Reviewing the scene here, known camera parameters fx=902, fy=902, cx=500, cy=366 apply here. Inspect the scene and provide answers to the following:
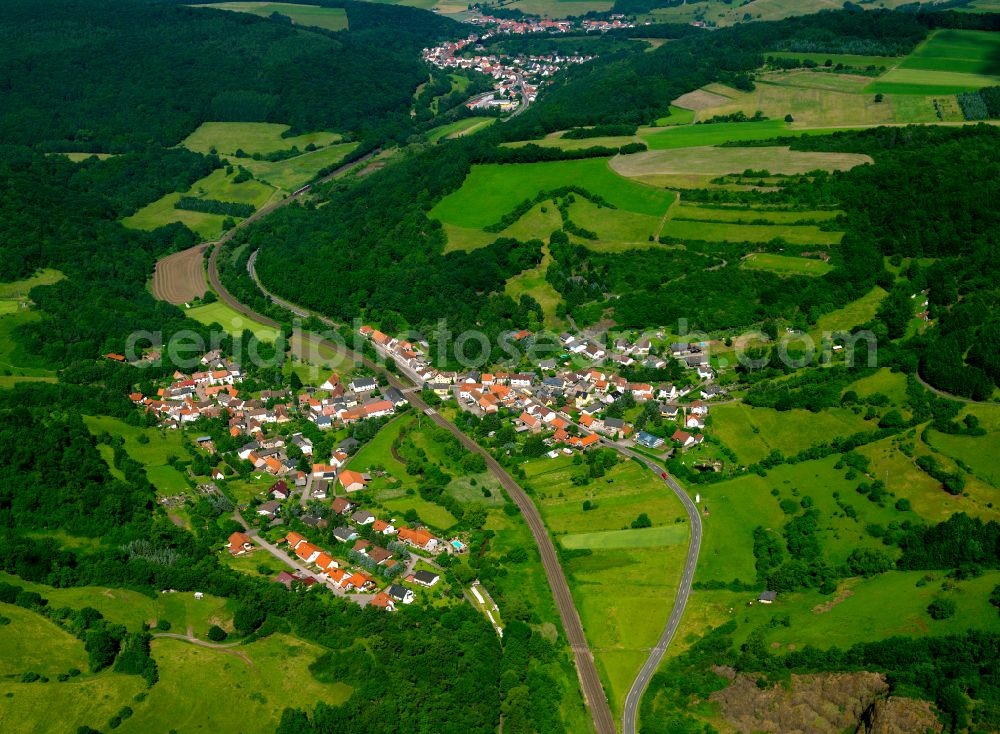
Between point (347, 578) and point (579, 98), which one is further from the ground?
point (579, 98)

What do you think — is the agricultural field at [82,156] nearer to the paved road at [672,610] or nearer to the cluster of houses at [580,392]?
the cluster of houses at [580,392]

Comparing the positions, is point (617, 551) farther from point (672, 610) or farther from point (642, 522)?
point (672, 610)

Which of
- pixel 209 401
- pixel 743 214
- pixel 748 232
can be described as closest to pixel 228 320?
pixel 209 401

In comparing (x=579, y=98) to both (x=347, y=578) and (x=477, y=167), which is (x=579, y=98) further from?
(x=347, y=578)

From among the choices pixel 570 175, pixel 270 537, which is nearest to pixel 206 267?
pixel 570 175

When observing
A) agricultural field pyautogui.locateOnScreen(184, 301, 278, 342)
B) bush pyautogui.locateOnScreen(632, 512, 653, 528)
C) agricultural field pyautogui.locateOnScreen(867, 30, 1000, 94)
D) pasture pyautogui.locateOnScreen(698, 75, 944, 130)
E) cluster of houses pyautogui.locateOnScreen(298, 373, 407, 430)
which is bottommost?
agricultural field pyautogui.locateOnScreen(184, 301, 278, 342)

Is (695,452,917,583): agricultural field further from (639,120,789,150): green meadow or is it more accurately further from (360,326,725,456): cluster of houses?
(639,120,789,150): green meadow

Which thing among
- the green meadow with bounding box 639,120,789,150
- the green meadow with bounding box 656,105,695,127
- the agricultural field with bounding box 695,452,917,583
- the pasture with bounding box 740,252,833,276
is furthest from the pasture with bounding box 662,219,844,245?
the green meadow with bounding box 656,105,695,127
